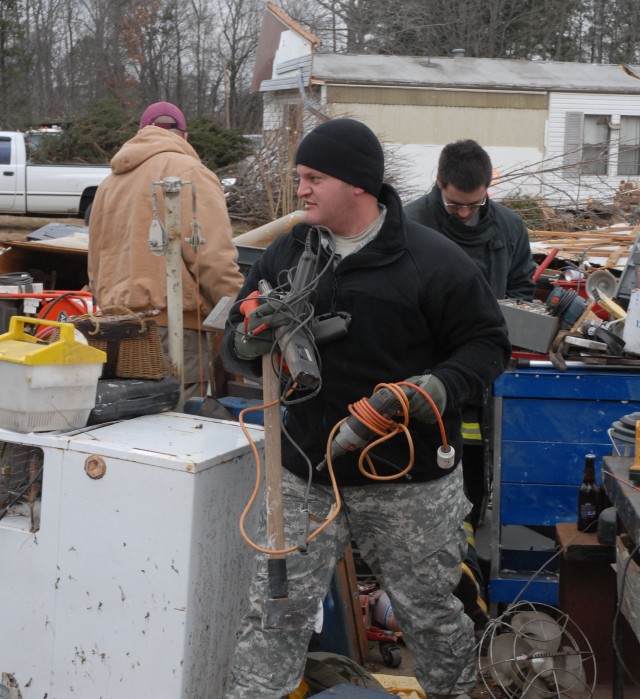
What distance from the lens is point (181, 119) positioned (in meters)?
5.23

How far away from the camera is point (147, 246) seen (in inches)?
182

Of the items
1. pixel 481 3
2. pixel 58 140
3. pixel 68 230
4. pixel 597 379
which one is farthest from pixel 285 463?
pixel 481 3

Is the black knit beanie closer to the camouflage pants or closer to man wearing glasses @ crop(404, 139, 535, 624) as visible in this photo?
the camouflage pants

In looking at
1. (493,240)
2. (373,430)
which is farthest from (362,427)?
(493,240)

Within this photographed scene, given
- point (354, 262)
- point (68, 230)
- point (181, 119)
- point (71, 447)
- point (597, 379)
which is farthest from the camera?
point (68, 230)

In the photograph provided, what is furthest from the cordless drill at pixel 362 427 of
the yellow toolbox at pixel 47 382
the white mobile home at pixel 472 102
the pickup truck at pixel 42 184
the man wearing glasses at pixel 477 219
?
the white mobile home at pixel 472 102

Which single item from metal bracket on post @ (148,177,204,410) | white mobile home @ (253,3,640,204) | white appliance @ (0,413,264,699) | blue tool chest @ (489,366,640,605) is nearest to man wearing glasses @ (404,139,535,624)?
blue tool chest @ (489,366,640,605)

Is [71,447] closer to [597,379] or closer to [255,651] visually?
[255,651]

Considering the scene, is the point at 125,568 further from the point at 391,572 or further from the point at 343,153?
the point at 343,153

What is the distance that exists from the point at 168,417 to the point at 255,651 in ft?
3.34

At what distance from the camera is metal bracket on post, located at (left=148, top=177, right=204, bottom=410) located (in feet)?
12.8

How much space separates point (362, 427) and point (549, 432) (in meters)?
1.60

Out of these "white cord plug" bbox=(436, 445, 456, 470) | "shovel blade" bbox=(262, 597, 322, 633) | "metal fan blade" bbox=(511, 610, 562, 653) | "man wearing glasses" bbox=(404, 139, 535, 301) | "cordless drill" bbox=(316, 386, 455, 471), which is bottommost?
"metal fan blade" bbox=(511, 610, 562, 653)

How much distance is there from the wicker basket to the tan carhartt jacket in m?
0.75
